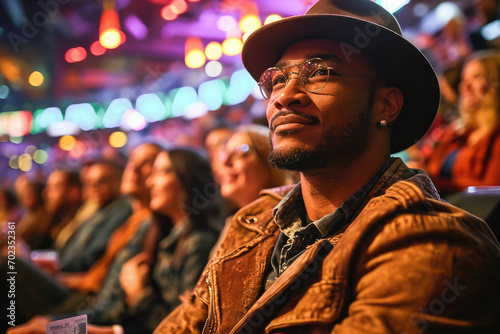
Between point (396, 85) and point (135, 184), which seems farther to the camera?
point (135, 184)

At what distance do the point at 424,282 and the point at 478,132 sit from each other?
2.72 m

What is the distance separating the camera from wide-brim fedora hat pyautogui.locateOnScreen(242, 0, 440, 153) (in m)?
1.55

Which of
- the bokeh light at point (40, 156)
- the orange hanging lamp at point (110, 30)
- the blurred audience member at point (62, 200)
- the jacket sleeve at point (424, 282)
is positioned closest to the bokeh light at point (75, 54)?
the bokeh light at point (40, 156)

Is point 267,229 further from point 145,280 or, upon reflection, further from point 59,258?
point 59,258

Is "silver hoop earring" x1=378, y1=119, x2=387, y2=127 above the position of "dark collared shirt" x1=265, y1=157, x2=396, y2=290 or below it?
above

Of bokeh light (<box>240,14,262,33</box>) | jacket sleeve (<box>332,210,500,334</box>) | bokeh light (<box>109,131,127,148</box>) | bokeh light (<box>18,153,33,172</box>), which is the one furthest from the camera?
bokeh light (<box>109,131,127,148</box>)

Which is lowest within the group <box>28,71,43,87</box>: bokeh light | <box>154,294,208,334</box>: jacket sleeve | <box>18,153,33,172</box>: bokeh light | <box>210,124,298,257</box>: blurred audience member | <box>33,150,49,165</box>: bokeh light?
<box>33,150,49,165</box>: bokeh light

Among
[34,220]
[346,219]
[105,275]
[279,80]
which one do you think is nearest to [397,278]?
[346,219]

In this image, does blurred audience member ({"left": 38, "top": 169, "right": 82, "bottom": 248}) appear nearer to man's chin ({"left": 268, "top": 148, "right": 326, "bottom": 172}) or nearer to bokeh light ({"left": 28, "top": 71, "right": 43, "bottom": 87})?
man's chin ({"left": 268, "top": 148, "right": 326, "bottom": 172})

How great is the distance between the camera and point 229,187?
2723 millimetres

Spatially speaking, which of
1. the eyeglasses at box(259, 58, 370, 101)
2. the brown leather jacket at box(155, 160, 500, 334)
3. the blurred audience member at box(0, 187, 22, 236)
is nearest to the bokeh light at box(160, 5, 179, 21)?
the blurred audience member at box(0, 187, 22, 236)

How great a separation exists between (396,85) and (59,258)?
4307 millimetres

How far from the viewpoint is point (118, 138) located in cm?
1880

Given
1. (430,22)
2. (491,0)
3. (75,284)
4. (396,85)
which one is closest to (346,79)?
(396,85)
